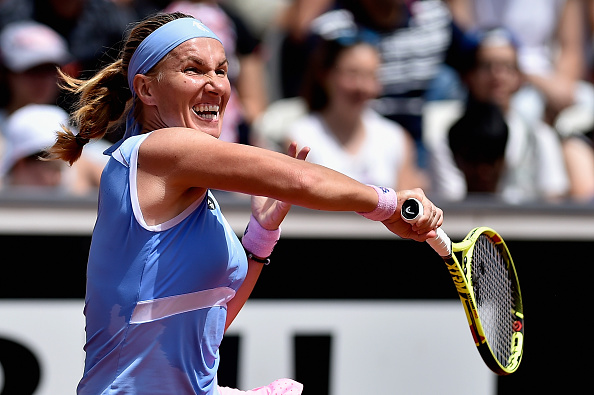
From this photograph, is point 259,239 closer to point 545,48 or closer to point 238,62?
point 238,62

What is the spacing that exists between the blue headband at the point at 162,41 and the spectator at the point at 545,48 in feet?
13.2

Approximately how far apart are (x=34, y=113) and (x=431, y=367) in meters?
2.67

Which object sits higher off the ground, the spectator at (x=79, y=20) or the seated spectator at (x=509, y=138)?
the spectator at (x=79, y=20)

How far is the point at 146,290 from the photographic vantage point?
7.71 ft

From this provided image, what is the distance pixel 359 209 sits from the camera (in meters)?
2.44

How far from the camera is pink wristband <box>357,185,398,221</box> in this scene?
246cm

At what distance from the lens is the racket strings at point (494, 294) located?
312 cm

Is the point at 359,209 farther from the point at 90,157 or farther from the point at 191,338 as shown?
the point at 90,157

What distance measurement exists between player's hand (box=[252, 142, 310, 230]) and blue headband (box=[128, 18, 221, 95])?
19.6 inches

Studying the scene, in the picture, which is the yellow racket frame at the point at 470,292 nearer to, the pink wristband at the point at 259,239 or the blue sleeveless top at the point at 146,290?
the pink wristband at the point at 259,239

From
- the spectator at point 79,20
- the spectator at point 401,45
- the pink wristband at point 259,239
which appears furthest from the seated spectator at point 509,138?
the pink wristband at point 259,239

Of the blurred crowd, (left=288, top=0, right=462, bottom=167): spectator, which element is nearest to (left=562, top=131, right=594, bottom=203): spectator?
the blurred crowd

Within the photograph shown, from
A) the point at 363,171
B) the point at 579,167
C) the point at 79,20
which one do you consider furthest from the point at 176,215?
the point at 579,167

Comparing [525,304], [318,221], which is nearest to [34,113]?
[318,221]
